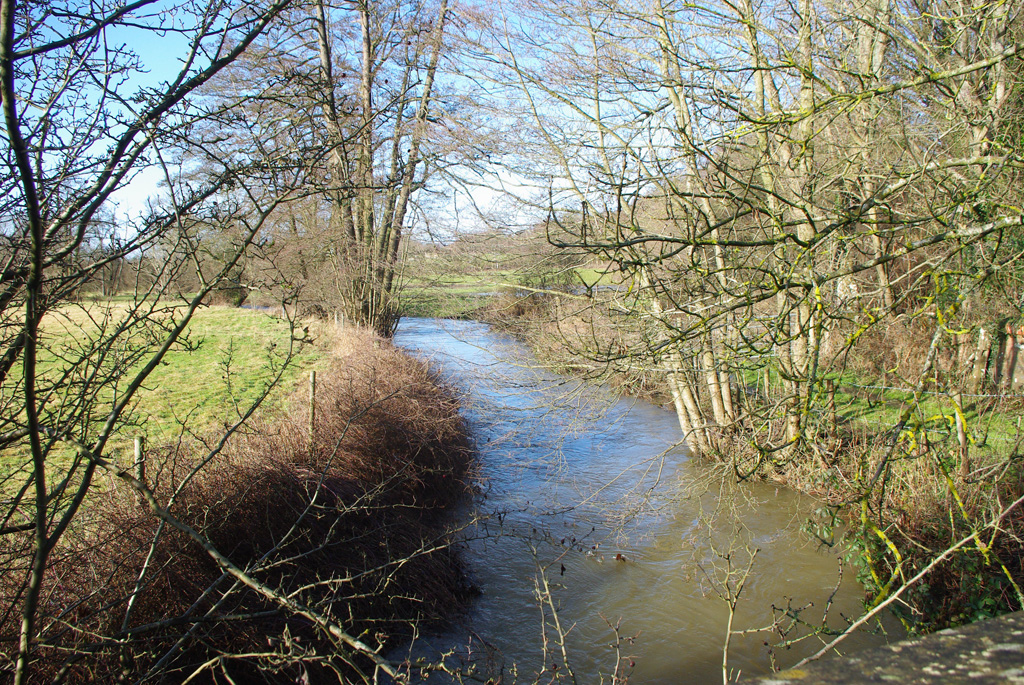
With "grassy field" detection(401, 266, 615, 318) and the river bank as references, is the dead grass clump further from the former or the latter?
the river bank

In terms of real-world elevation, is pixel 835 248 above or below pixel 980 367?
above

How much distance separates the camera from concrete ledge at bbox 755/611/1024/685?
40.0 inches

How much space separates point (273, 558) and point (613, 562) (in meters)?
4.44

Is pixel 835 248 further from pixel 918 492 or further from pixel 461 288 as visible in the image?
pixel 461 288

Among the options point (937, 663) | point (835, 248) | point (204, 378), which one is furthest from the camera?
point (204, 378)

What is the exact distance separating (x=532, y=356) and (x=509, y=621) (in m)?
4.33

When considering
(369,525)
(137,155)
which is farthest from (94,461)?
(369,525)

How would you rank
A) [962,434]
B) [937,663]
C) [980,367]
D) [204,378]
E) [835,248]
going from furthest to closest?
1. [204,378]
2. [980,367]
3. [835,248]
4. [962,434]
5. [937,663]

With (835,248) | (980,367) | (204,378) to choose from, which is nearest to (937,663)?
(835,248)

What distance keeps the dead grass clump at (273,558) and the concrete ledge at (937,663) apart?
1.78 metres

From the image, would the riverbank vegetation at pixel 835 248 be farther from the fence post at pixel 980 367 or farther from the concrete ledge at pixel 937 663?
the concrete ledge at pixel 937 663

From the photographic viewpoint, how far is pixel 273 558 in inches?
225

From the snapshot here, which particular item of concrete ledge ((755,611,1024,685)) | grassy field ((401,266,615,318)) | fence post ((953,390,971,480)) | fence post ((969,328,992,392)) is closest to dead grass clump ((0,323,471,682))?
concrete ledge ((755,611,1024,685))

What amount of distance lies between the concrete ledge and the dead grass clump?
1777mm
